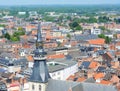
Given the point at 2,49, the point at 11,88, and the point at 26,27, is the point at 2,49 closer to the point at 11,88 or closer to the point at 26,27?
the point at 11,88

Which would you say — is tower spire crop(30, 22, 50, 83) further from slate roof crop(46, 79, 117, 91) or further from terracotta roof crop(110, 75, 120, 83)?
terracotta roof crop(110, 75, 120, 83)

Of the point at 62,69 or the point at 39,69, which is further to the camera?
the point at 62,69

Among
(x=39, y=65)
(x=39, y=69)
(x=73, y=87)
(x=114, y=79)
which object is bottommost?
(x=114, y=79)

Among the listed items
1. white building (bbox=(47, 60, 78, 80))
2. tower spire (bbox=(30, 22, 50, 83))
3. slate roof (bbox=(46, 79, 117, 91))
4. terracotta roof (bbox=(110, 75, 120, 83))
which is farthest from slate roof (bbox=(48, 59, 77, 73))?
tower spire (bbox=(30, 22, 50, 83))

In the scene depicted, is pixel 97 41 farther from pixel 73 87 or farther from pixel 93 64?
pixel 73 87

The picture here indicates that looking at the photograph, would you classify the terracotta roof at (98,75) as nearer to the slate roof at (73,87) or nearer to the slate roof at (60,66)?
the slate roof at (60,66)

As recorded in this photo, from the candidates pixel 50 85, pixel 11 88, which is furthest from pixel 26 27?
pixel 50 85

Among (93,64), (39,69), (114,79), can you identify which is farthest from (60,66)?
(39,69)

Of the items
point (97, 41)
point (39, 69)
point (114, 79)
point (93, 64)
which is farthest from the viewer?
point (97, 41)

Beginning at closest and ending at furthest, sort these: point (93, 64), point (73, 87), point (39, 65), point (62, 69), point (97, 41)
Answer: point (39, 65) < point (73, 87) < point (62, 69) < point (93, 64) < point (97, 41)

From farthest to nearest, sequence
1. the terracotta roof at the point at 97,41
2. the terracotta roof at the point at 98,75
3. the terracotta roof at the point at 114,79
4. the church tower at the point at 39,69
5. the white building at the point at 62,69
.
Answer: the terracotta roof at the point at 97,41 < the white building at the point at 62,69 < the terracotta roof at the point at 98,75 < the terracotta roof at the point at 114,79 < the church tower at the point at 39,69

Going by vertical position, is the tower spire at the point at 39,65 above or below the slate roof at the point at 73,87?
above

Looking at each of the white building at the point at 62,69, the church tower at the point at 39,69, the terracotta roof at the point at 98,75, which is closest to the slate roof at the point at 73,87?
the church tower at the point at 39,69
